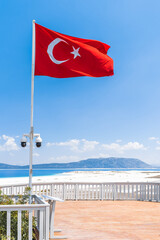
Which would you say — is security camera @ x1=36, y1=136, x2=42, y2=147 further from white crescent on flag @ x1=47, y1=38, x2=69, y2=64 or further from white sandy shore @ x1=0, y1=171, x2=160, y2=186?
white sandy shore @ x1=0, y1=171, x2=160, y2=186

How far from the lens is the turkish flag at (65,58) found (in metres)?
6.85

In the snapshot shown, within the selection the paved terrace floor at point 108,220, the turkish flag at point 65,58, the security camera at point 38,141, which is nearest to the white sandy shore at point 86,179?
the paved terrace floor at point 108,220

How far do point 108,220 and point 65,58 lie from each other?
4.45m

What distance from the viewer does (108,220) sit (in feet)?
25.9

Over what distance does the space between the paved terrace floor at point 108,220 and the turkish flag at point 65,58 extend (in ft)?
11.9

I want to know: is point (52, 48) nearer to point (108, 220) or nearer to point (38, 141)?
point (38, 141)

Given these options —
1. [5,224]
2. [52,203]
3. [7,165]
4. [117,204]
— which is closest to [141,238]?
[52,203]

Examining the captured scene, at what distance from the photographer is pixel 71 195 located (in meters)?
12.1

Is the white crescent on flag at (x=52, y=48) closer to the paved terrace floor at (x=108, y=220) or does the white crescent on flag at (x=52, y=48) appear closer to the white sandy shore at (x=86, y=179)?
the paved terrace floor at (x=108, y=220)

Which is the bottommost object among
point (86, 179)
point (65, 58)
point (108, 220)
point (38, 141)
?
point (86, 179)

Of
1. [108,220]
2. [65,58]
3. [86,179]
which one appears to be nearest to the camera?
[65,58]

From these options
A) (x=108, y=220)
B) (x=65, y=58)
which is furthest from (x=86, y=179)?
(x=65, y=58)

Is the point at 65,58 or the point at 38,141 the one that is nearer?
the point at 65,58

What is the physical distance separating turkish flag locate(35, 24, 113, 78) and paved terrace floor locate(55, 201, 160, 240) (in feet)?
11.9
